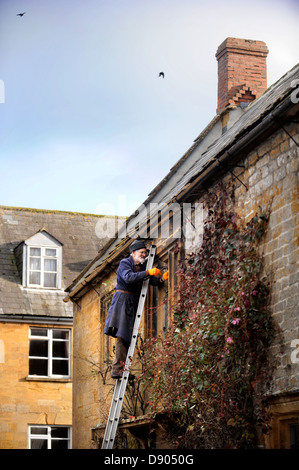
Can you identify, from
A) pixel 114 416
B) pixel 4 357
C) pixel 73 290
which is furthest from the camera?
pixel 4 357

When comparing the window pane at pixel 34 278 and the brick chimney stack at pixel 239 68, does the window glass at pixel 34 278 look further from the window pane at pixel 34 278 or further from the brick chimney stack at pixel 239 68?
the brick chimney stack at pixel 239 68

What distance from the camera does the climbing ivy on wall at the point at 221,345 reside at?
29.9 feet

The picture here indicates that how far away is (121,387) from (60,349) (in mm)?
12668

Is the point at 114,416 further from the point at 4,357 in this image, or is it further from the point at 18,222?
the point at 18,222

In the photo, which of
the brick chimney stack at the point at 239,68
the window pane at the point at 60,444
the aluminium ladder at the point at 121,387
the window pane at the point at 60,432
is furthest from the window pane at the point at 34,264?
the aluminium ladder at the point at 121,387

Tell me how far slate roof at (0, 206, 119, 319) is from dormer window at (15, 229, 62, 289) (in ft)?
0.68

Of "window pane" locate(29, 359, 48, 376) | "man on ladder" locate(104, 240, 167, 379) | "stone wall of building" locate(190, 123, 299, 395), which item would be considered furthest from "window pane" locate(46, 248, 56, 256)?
"stone wall of building" locate(190, 123, 299, 395)

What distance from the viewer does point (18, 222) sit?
26547 mm

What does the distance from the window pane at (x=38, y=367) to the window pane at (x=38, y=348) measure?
0.19 metres

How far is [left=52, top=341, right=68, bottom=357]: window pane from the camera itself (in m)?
24.3

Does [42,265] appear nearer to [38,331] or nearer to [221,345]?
[38,331]

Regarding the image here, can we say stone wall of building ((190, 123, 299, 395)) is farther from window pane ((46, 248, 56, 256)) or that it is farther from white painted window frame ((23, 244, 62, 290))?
window pane ((46, 248, 56, 256))
